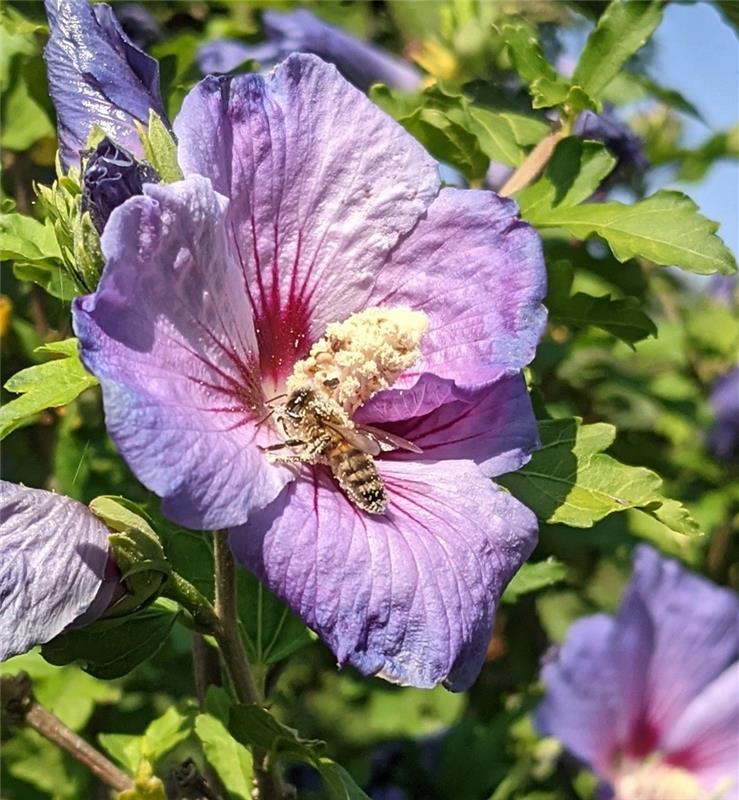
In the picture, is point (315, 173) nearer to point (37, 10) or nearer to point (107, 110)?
point (107, 110)

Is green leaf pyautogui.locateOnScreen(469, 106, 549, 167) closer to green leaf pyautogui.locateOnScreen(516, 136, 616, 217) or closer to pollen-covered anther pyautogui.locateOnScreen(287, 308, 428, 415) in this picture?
green leaf pyautogui.locateOnScreen(516, 136, 616, 217)

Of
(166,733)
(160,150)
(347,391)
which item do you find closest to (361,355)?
(347,391)

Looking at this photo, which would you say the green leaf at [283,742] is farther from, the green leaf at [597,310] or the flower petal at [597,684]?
the flower petal at [597,684]

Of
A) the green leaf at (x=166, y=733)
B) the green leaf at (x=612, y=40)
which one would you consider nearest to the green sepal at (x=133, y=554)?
the green leaf at (x=166, y=733)

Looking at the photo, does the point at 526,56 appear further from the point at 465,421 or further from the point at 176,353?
the point at 176,353

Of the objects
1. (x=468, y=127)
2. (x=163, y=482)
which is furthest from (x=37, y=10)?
(x=163, y=482)

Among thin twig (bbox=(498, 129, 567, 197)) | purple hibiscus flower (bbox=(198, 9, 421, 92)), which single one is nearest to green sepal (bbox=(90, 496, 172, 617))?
thin twig (bbox=(498, 129, 567, 197))
